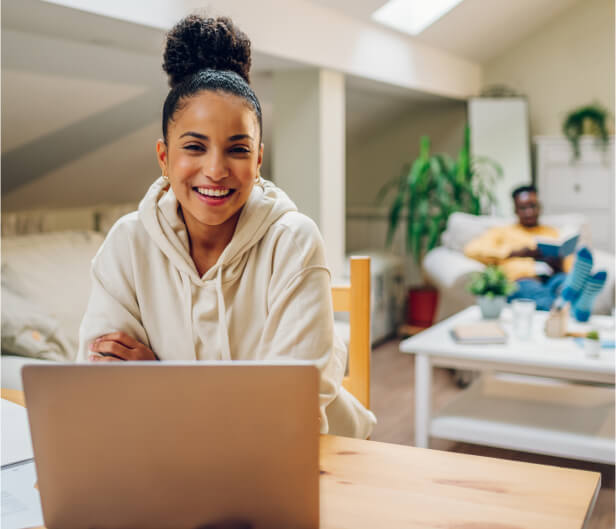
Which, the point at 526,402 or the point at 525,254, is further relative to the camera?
the point at 525,254

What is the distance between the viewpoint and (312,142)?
3.59 meters

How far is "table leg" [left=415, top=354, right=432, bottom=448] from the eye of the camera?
7.74 feet

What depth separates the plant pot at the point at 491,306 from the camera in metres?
2.89

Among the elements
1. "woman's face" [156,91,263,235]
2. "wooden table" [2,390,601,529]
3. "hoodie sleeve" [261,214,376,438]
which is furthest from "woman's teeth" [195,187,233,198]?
"wooden table" [2,390,601,529]

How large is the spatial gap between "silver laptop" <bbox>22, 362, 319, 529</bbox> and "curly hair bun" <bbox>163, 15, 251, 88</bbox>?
60cm

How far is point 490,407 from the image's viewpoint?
8.15 feet

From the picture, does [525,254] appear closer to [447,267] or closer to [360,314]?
[447,267]

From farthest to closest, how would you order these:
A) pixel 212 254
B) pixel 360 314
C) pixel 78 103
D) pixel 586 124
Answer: pixel 586 124, pixel 78 103, pixel 360 314, pixel 212 254

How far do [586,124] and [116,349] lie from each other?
4.97 meters

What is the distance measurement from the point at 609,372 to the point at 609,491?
17.2 inches

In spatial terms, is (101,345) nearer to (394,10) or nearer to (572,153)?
(394,10)

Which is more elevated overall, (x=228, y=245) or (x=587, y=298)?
(x=228, y=245)

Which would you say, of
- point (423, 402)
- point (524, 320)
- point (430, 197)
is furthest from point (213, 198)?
point (430, 197)

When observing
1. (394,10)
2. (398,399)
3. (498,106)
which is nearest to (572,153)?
(498,106)
